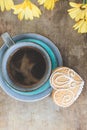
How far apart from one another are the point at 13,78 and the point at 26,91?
6 centimetres

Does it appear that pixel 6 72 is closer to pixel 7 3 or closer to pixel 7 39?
pixel 7 39

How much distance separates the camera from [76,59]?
113 centimetres

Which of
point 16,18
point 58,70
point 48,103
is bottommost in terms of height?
point 48,103

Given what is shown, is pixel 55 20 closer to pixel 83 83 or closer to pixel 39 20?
pixel 39 20

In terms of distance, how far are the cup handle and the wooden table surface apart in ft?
0.11

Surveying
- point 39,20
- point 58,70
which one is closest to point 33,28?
point 39,20

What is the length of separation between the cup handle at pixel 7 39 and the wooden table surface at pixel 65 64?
3cm

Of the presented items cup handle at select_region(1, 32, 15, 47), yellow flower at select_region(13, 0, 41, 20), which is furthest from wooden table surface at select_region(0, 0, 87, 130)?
yellow flower at select_region(13, 0, 41, 20)

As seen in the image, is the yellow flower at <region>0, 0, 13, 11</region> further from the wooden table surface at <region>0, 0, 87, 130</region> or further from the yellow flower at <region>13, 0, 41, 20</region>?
the wooden table surface at <region>0, 0, 87, 130</region>

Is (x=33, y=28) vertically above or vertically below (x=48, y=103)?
above

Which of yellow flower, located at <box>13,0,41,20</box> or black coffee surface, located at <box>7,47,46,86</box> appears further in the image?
black coffee surface, located at <box>7,47,46,86</box>

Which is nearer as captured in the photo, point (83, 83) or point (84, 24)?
point (84, 24)

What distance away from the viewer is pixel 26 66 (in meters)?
1.14

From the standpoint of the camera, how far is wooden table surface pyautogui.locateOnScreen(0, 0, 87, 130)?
44.2 inches
